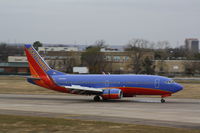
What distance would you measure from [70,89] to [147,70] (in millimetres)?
72330

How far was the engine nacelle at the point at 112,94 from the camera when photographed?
47.0 metres

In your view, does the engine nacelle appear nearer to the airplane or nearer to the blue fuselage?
the airplane

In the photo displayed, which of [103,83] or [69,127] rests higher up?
[103,83]

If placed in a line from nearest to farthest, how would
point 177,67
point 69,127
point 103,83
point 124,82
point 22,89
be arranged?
point 69,127, point 124,82, point 103,83, point 22,89, point 177,67

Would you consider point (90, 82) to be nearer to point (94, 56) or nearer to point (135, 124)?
point (135, 124)

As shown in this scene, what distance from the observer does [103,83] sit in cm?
4897

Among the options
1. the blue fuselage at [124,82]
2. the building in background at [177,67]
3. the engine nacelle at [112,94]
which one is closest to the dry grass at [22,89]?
the blue fuselage at [124,82]

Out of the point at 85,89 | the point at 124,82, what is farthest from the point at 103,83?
the point at 124,82

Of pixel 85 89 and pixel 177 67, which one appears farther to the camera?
pixel 177 67

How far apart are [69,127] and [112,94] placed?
70.9 feet

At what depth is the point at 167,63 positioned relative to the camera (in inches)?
5226

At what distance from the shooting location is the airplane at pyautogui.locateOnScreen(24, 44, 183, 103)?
154 feet

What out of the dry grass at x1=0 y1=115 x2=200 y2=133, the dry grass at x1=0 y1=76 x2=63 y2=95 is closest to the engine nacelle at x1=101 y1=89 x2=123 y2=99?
the dry grass at x1=0 y1=76 x2=63 y2=95

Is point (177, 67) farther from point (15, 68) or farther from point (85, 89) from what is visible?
point (85, 89)
